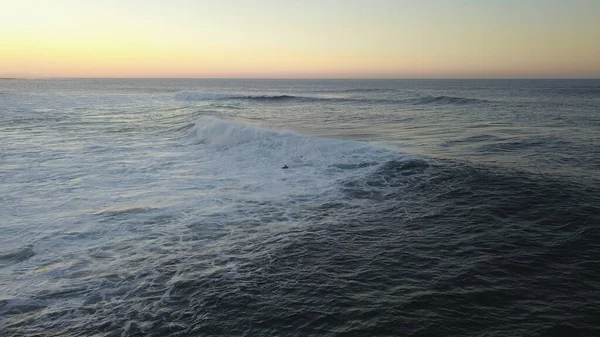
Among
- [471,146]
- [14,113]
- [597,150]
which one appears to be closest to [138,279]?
[471,146]

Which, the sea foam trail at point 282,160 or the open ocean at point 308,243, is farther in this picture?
the sea foam trail at point 282,160

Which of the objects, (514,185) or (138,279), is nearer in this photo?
(138,279)

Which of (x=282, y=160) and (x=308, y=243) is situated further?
(x=282, y=160)

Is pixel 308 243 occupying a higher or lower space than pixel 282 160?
lower

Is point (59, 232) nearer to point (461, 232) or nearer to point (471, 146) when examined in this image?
point (461, 232)

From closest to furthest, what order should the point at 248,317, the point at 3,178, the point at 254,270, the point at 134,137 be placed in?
the point at 248,317, the point at 254,270, the point at 3,178, the point at 134,137

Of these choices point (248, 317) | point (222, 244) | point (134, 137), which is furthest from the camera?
point (134, 137)

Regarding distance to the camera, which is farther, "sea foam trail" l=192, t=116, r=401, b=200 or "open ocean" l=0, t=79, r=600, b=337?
"sea foam trail" l=192, t=116, r=401, b=200
